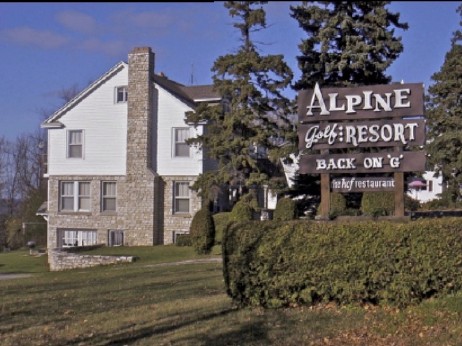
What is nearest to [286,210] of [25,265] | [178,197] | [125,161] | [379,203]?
[379,203]

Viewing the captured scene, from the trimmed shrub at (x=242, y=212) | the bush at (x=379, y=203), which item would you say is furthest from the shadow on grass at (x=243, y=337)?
the trimmed shrub at (x=242, y=212)

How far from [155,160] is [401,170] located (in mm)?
20703

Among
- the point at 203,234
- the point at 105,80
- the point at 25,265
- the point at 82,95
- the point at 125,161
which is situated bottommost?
the point at 25,265

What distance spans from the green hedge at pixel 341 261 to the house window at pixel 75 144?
80.9 feet

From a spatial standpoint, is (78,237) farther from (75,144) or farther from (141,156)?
(141,156)

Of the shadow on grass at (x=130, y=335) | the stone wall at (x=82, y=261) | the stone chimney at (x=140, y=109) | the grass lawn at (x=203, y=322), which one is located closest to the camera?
the grass lawn at (x=203, y=322)

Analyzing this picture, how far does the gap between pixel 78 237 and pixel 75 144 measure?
185 inches

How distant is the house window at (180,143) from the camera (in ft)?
102

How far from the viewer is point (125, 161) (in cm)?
3198

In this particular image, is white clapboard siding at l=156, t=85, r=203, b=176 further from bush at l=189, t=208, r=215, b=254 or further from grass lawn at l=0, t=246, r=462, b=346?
grass lawn at l=0, t=246, r=462, b=346

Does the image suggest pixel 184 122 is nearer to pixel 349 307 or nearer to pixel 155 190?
pixel 155 190

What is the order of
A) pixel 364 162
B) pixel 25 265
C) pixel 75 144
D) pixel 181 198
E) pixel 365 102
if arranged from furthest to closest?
pixel 75 144 < pixel 181 198 < pixel 25 265 < pixel 364 162 < pixel 365 102

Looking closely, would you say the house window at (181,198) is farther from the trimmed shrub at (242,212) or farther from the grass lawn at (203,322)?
the grass lawn at (203,322)

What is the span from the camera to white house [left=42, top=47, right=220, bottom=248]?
31047 mm
